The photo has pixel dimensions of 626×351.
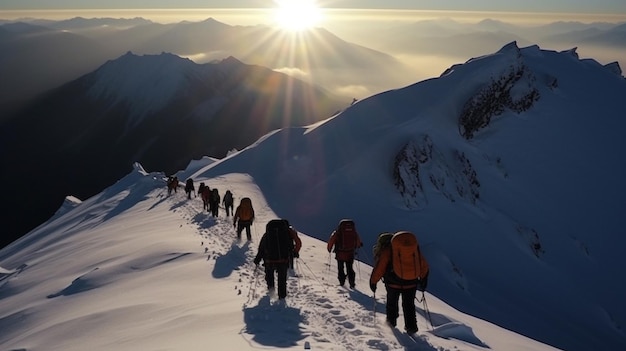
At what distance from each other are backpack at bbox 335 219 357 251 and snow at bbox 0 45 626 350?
4.40 ft

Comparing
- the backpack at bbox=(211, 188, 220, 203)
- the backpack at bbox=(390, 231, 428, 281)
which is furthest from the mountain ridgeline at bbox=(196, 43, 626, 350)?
the backpack at bbox=(390, 231, 428, 281)

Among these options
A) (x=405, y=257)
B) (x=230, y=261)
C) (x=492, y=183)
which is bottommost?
(x=230, y=261)

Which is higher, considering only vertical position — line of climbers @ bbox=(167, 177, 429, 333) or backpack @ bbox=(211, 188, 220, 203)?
backpack @ bbox=(211, 188, 220, 203)

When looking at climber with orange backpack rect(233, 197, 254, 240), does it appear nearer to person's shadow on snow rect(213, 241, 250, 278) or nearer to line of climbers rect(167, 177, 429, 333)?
person's shadow on snow rect(213, 241, 250, 278)

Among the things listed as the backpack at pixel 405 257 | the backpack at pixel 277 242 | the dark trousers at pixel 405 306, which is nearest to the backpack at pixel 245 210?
the backpack at pixel 277 242

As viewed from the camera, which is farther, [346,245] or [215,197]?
[215,197]

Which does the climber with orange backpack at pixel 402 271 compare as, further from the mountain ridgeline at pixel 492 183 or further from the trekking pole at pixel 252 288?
the mountain ridgeline at pixel 492 183

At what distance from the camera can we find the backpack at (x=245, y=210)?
19.2 meters

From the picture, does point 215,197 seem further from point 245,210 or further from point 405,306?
point 405,306

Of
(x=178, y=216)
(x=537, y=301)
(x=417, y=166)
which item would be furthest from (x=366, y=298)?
(x=417, y=166)

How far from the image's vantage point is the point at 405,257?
29.6 feet

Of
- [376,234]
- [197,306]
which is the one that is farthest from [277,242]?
[376,234]

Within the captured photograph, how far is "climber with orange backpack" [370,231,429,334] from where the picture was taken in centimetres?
900

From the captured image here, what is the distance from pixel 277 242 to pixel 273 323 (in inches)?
93.6
